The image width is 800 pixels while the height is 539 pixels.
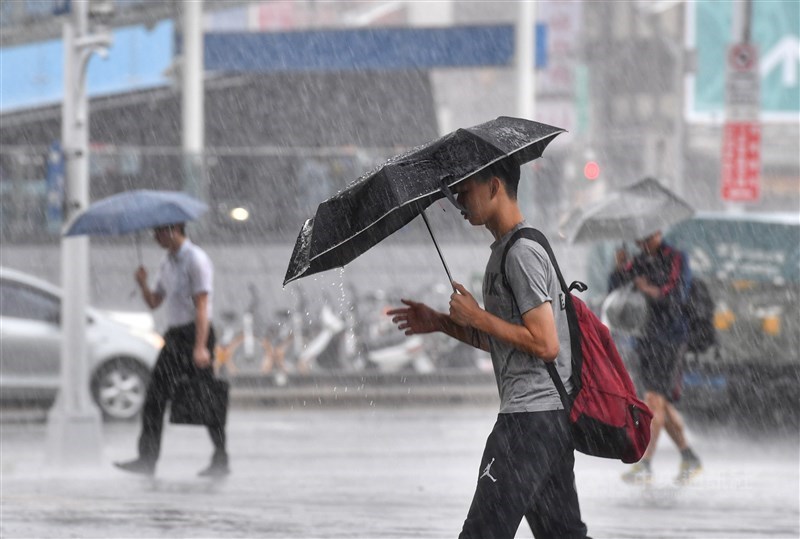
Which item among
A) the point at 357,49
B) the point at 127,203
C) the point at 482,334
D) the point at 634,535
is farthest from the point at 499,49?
the point at 482,334

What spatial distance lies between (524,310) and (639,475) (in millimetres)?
5700

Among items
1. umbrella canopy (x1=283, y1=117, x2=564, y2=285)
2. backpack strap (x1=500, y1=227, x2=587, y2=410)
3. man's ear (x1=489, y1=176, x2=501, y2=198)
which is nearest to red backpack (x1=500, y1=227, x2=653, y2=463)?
backpack strap (x1=500, y1=227, x2=587, y2=410)

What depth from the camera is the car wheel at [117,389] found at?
15.0 meters

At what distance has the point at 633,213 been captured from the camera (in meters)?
10.5

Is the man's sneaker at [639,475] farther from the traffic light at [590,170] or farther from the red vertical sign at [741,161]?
the traffic light at [590,170]

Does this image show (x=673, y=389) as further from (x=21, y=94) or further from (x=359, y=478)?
(x=21, y=94)

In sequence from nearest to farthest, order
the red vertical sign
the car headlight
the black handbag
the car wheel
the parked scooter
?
1. the black handbag
2. the car wheel
3. the car headlight
4. the red vertical sign
5. the parked scooter

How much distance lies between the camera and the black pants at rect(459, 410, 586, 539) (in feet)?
15.8

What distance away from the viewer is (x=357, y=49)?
25750 mm

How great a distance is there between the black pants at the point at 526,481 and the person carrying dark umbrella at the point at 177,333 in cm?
508

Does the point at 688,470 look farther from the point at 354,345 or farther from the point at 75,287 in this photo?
the point at 354,345

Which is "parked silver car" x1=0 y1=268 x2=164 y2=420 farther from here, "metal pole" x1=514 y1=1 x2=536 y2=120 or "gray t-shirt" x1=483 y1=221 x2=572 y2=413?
"metal pole" x1=514 y1=1 x2=536 y2=120

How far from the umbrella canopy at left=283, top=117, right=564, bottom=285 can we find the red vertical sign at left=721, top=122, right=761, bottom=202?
1332cm

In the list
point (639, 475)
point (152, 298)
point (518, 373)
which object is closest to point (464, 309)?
point (518, 373)
